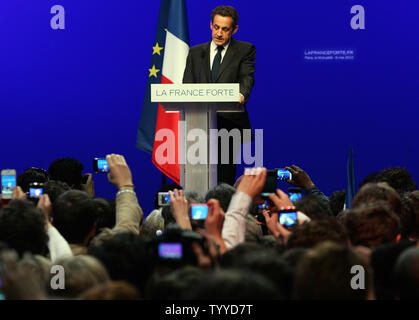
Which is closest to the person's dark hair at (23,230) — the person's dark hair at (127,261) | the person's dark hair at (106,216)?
the person's dark hair at (127,261)

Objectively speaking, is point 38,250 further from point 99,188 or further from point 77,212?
point 99,188

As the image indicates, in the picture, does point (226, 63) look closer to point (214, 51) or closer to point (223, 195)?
point (214, 51)

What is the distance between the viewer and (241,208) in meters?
2.58

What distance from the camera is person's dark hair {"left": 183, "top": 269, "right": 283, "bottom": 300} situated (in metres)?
1.30

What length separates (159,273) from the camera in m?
1.89

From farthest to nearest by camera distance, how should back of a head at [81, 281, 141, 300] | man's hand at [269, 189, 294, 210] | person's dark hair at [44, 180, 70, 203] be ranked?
person's dark hair at [44, 180, 70, 203], man's hand at [269, 189, 294, 210], back of a head at [81, 281, 141, 300]

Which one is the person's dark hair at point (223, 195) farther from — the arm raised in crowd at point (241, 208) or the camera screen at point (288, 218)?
the camera screen at point (288, 218)

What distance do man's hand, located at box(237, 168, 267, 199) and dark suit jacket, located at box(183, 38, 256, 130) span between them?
186cm

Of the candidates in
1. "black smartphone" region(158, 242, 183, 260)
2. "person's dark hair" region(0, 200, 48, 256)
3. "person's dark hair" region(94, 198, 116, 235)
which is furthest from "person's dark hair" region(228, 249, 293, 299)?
"person's dark hair" region(94, 198, 116, 235)

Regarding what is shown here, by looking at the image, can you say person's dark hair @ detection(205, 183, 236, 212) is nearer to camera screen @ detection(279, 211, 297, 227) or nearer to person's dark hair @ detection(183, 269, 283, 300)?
camera screen @ detection(279, 211, 297, 227)

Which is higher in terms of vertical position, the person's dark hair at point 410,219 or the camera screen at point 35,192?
the camera screen at point 35,192

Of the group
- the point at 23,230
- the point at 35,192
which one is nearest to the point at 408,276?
the point at 23,230

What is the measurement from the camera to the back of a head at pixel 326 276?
159 cm
